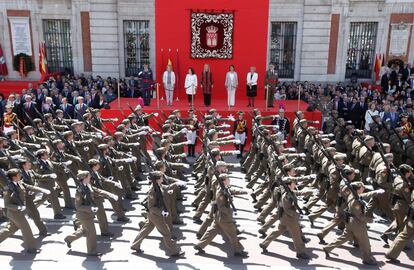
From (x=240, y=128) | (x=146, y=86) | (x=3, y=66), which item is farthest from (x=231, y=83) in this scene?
(x=3, y=66)

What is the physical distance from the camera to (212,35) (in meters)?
16.6

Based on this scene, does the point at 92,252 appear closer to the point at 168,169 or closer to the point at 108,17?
the point at 168,169

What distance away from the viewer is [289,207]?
26.7 ft

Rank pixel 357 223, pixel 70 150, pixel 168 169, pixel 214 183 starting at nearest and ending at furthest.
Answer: pixel 357 223
pixel 214 183
pixel 168 169
pixel 70 150

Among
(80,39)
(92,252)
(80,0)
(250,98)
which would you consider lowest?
(92,252)

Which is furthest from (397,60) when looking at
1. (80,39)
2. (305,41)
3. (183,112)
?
(80,39)

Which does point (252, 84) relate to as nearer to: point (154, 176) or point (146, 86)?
point (146, 86)

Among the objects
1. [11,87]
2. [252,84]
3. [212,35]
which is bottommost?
Answer: [11,87]

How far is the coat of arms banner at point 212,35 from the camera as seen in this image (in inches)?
649

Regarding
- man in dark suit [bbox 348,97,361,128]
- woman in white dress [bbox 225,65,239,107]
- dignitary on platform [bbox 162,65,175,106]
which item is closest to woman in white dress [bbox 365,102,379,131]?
man in dark suit [bbox 348,97,361,128]

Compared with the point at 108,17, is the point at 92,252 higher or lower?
lower

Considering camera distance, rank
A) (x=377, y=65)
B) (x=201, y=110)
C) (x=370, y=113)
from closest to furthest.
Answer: (x=370, y=113)
(x=201, y=110)
(x=377, y=65)

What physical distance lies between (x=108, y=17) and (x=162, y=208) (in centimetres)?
1694

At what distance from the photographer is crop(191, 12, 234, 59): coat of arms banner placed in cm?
1648
